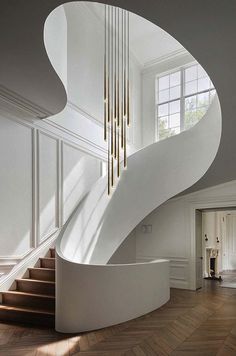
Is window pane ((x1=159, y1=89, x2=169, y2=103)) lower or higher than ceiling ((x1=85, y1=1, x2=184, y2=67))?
lower

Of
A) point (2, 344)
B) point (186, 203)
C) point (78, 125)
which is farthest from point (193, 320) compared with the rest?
point (78, 125)

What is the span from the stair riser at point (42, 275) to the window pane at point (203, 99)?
20.7ft

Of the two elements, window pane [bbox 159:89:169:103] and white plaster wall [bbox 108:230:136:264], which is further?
window pane [bbox 159:89:169:103]

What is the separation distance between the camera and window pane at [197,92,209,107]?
29.2 feet

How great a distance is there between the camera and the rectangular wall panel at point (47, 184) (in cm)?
601

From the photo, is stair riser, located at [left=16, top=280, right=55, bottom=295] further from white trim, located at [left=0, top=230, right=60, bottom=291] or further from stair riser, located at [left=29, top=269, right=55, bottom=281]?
stair riser, located at [left=29, top=269, right=55, bottom=281]

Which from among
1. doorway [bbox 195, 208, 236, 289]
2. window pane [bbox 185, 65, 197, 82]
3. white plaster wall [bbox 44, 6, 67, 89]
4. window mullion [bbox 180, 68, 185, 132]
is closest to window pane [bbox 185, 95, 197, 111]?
window mullion [bbox 180, 68, 185, 132]

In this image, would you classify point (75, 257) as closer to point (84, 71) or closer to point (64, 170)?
point (64, 170)

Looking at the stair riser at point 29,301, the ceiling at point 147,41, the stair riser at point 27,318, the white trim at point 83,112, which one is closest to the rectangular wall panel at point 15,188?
the stair riser at point 29,301

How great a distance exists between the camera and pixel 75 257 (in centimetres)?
520

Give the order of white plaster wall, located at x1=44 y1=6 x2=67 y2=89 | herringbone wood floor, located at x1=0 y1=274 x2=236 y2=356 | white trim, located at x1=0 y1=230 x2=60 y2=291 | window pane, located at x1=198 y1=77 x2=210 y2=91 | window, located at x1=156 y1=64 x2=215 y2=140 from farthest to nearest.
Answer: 1. window, located at x1=156 y1=64 x2=215 y2=140
2. window pane, located at x1=198 y1=77 x2=210 y2=91
3. white trim, located at x1=0 y1=230 x2=60 y2=291
4. white plaster wall, located at x1=44 y1=6 x2=67 y2=89
5. herringbone wood floor, located at x1=0 y1=274 x2=236 y2=356

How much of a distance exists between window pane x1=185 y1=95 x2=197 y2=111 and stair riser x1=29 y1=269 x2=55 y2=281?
6.26 m

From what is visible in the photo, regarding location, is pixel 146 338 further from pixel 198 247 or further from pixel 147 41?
pixel 147 41

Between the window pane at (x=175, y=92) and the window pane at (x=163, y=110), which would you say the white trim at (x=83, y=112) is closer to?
the window pane at (x=163, y=110)
